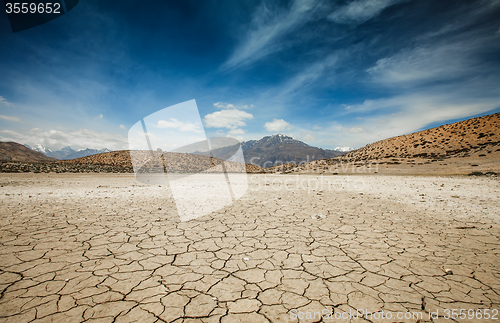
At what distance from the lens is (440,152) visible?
21.5 metres

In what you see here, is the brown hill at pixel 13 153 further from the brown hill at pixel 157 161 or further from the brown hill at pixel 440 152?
the brown hill at pixel 440 152

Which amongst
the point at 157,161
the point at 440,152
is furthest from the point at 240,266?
the point at 157,161

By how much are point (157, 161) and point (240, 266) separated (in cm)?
3332

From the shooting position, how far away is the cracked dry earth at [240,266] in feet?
6.05

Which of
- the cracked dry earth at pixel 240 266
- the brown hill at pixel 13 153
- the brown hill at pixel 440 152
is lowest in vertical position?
the cracked dry earth at pixel 240 266

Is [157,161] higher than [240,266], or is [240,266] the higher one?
[157,161]

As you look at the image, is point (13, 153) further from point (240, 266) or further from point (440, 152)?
point (440, 152)

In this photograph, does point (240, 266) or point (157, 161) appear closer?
point (240, 266)

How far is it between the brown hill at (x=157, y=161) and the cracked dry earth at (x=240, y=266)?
25254 millimetres

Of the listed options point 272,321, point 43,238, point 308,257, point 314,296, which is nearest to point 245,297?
point 272,321

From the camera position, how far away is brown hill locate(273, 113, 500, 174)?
17094 millimetres

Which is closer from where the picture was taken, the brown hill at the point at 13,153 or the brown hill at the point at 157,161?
the brown hill at the point at 157,161

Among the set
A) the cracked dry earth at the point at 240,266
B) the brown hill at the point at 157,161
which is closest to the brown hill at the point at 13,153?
the brown hill at the point at 157,161

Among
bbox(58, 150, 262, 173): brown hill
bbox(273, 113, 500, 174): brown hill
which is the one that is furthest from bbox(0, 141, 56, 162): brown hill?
bbox(273, 113, 500, 174): brown hill
